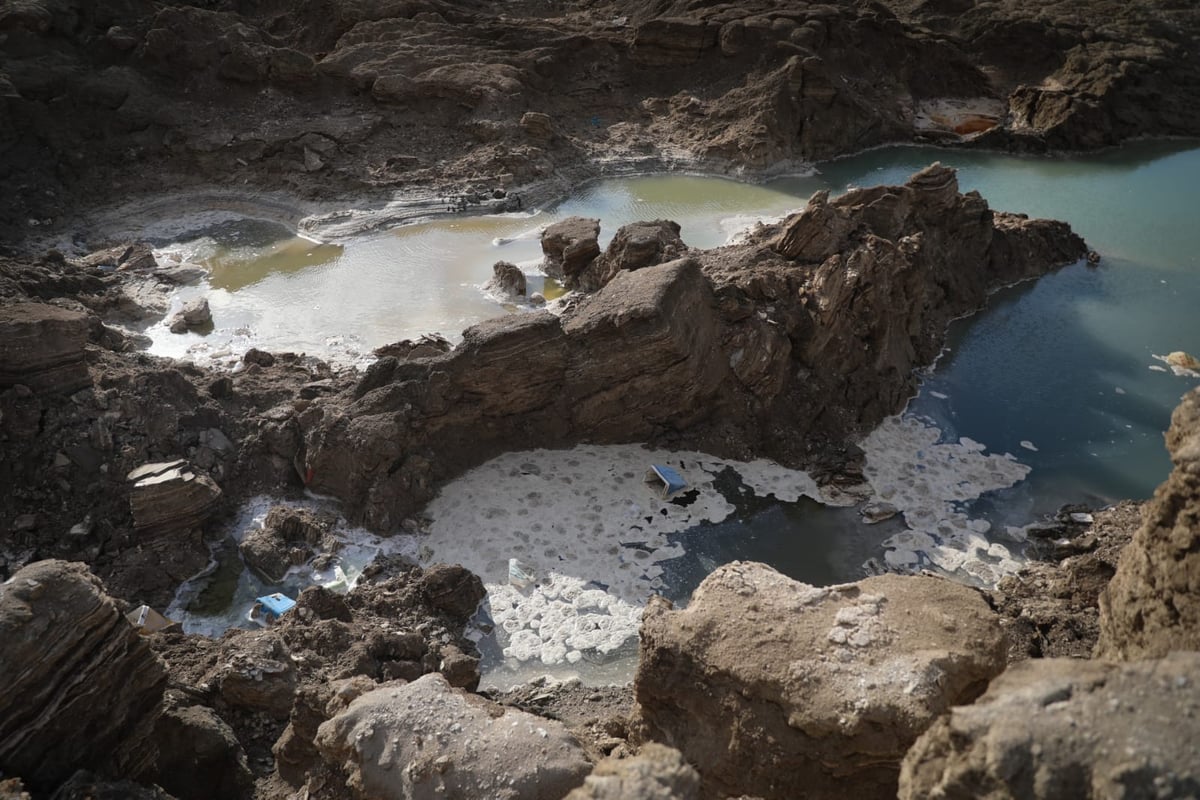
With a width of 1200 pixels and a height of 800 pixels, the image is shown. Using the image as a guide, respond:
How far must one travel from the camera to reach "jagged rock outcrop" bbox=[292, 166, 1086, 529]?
9.83 metres

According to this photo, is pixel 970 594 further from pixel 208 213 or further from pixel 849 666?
pixel 208 213

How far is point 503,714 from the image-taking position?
4945 millimetres

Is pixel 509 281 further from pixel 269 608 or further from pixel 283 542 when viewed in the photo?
pixel 269 608

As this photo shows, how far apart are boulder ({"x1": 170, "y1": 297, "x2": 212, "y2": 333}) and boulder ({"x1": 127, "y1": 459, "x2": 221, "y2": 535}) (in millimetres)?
4090

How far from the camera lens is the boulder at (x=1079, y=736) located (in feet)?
8.98

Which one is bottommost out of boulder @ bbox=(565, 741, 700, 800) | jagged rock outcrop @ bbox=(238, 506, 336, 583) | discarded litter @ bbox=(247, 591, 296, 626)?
discarded litter @ bbox=(247, 591, 296, 626)

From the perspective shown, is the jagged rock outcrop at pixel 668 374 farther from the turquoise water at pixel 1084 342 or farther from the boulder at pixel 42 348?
the boulder at pixel 42 348

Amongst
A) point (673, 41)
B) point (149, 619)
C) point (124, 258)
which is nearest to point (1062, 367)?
point (149, 619)

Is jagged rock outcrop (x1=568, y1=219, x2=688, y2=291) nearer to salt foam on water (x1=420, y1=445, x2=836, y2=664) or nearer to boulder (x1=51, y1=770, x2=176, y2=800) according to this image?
salt foam on water (x1=420, y1=445, x2=836, y2=664)

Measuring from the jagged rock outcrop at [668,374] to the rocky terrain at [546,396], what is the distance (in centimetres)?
5

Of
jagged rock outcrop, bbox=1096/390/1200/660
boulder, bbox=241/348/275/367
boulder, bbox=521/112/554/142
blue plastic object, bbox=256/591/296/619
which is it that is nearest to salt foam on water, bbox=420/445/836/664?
blue plastic object, bbox=256/591/296/619

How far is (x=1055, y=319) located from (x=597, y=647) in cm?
1001

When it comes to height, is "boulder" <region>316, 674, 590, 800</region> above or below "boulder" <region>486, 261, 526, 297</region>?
above

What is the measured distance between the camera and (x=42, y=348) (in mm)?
9398
